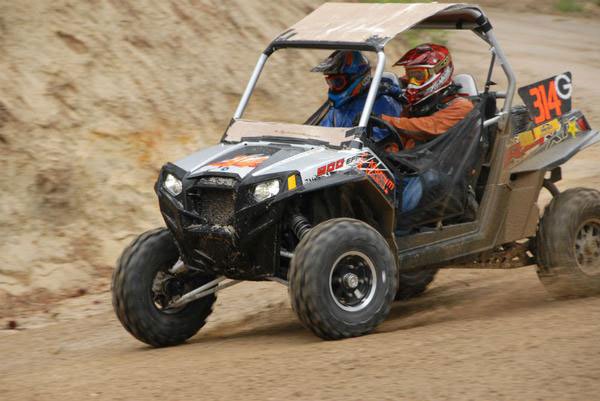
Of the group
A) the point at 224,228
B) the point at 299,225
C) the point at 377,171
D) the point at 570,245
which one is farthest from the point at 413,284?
the point at 224,228

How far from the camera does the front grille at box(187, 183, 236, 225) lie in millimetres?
6492

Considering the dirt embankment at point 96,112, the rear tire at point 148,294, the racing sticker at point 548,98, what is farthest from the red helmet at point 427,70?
the dirt embankment at point 96,112

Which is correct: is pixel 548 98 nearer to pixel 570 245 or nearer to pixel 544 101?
pixel 544 101

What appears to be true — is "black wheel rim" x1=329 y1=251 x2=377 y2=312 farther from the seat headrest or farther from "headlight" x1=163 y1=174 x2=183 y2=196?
the seat headrest

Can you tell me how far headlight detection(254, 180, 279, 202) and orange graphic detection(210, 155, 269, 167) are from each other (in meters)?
0.21

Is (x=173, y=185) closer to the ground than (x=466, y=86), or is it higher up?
closer to the ground

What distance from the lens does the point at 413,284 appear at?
857 centimetres

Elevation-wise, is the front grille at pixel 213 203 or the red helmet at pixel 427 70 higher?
the red helmet at pixel 427 70

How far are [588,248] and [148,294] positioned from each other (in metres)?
3.16

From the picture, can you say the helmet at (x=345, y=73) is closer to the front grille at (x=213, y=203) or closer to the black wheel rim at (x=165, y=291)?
the front grille at (x=213, y=203)

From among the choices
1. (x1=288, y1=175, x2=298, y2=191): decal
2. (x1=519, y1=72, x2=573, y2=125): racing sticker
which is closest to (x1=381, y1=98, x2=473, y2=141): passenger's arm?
(x1=519, y1=72, x2=573, y2=125): racing sticker

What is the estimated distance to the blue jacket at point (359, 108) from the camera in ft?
24.1

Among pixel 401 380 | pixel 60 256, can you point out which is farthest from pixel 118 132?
pixel 401 380

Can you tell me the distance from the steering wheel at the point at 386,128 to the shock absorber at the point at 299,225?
820mm
